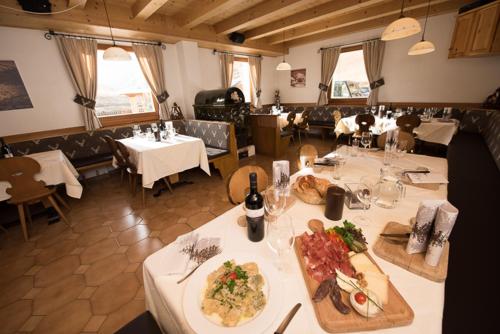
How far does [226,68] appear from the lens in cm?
537

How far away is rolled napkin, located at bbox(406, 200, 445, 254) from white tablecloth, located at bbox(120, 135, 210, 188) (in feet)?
8.41

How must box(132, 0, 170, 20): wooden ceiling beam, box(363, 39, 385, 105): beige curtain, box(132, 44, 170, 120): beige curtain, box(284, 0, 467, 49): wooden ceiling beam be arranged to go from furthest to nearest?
1. box(363, 39, 385, 105): beige curtain
2. box(132, 44, 170, 120): beige curtain
3. box(284, 0, 467, 49): wooden ceiling beam
4. box(132, 0, 170, 20): wooden ceiling beam

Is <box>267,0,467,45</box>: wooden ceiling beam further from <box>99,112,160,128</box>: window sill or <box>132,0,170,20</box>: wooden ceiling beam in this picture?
<box>99,112,160,128</box>: window sill

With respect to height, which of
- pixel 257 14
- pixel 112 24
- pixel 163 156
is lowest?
pixel 163 156

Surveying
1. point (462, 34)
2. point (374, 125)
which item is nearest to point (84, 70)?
point (374, 125)

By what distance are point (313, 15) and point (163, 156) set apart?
12.7ft

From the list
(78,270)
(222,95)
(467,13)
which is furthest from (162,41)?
(467,13)

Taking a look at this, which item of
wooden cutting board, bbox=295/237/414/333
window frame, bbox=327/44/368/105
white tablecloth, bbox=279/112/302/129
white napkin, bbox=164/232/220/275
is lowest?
white napkin, bbox=164/232/220/275

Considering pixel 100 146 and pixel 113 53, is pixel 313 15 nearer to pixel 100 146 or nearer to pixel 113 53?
pixel 113 53

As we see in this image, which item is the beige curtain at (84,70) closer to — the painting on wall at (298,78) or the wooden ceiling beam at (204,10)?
the wooden ceiling beam at (204,10)

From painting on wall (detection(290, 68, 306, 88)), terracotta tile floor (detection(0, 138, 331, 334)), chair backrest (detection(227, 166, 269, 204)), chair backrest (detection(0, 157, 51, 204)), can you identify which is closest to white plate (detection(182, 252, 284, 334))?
chair backrest (detection(227, 166, 269, 204))

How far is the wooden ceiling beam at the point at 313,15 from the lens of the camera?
3.38 metres

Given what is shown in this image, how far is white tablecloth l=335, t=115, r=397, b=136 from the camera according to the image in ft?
11.6

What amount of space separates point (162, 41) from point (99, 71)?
4.53 feet
